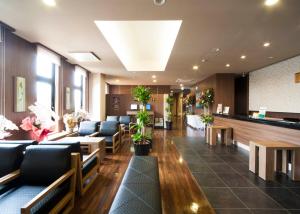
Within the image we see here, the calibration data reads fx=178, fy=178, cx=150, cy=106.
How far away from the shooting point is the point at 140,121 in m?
4.73

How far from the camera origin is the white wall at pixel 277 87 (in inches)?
223

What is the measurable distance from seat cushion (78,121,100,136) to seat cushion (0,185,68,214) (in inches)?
131

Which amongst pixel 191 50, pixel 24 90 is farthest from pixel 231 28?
pixel 24 90

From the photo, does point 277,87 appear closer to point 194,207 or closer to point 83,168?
point 194,207

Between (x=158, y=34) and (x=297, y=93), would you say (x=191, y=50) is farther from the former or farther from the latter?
(x=297, y=93)

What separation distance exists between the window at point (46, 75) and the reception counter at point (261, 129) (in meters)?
5.54

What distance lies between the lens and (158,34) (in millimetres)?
4691

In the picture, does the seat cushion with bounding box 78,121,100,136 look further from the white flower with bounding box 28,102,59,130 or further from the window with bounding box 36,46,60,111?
the white flower with bounding box 28,102,59,130

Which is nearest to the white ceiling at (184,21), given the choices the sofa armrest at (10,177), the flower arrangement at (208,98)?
the sofa armrest at (10,177)

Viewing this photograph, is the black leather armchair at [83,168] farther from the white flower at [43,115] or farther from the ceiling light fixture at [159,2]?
the ceiling light fixture at [159,2]

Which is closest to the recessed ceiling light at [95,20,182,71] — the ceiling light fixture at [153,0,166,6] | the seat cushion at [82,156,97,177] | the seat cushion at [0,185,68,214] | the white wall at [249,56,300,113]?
the ceiling light fixture at [153,0,166,6]

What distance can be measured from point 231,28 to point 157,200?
3.33m

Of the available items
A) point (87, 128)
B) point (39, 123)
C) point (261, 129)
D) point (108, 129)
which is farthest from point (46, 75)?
point (261, 129)

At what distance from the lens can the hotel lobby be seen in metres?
2.35
